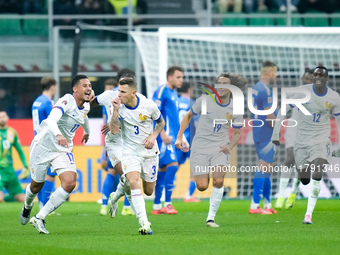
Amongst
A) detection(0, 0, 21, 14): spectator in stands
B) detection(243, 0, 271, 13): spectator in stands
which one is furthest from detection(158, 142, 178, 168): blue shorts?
detection(0, 0, 21, 14): spectator in stands

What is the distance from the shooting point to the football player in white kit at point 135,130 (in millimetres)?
8891

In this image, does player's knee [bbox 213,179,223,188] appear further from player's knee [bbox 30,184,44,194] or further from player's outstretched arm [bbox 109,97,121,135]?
player's knee [bbox 30,184,44,194]

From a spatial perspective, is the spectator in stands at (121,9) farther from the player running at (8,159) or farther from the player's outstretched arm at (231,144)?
the player's outstretched arm at (231,144)

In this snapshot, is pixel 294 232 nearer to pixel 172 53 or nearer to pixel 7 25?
pixel 172 53

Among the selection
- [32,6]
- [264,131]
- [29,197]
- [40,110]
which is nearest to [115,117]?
[29,197]

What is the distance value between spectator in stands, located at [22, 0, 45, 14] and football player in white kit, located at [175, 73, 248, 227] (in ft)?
38.4

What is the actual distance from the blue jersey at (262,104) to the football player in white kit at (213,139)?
193 centimetres

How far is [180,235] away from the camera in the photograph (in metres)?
8.70

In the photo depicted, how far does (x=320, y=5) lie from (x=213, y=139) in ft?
41.7

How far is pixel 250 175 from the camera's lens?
1725 cm

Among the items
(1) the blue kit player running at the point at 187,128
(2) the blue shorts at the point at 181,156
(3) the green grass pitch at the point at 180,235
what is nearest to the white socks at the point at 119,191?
(3) the green grass pitch at the point at 180,235

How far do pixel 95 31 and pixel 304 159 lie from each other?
11581 mm

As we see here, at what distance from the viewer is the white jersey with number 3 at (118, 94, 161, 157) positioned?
29.9 feet

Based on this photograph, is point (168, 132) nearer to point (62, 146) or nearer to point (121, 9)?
point (62, 146)
